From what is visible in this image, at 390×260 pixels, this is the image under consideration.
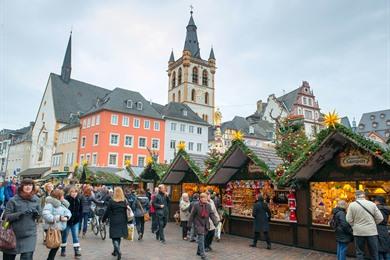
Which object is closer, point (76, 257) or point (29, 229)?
point (29, 229)

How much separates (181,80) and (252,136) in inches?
879

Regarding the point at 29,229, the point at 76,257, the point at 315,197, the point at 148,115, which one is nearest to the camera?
the point at 29,229

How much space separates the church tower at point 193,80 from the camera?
67312mm

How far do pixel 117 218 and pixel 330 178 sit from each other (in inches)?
249

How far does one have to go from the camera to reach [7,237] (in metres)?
4.84

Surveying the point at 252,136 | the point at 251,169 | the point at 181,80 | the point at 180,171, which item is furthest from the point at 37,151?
the point at 251,169

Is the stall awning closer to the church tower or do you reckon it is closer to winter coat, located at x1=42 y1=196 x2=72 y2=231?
the church tower

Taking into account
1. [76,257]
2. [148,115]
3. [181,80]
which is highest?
[181,80]

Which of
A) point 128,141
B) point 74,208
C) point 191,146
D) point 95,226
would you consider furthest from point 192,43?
point 74,208

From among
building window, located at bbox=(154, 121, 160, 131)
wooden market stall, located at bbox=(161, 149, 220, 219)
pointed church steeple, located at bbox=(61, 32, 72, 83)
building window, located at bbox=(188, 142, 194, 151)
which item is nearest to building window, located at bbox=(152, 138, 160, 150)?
building window, located at bbox=(154, 121, 160, 131)

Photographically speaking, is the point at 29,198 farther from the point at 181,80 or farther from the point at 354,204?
the point at 181,80

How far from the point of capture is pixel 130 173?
2077 cm

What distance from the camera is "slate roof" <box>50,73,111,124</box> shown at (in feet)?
173

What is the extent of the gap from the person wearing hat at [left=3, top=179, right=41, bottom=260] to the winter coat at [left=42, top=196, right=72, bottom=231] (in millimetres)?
1091
